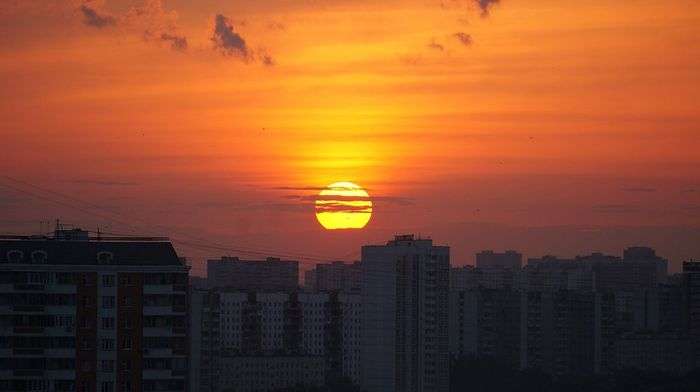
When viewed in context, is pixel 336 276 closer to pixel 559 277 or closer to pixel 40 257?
pixel 559 277

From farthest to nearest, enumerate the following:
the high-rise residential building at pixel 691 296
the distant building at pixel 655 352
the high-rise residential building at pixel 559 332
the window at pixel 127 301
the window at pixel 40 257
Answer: the high-rise residential building at pixel 691 296, the distant building at pixel 655 352, the high-rise residential building at pixel 559 332, the window at pixel 40 257, the window at pixel 127 301

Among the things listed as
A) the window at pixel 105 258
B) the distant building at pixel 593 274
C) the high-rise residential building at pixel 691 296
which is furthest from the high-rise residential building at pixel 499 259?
the window at pixel 105 258

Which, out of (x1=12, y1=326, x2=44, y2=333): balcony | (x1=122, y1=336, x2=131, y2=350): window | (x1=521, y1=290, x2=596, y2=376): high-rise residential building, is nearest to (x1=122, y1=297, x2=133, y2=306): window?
(x1=122, y1=336, x2=131, y2=350): window

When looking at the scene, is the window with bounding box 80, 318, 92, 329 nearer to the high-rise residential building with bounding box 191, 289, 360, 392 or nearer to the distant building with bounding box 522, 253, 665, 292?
the high-rise residential building with bounding box 191, 289, 360, 392

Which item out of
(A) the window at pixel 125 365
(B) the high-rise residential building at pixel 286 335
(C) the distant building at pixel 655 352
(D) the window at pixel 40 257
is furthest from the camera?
(C) the distant building at pixel 655 352

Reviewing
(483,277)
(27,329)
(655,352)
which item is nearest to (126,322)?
(27,329)

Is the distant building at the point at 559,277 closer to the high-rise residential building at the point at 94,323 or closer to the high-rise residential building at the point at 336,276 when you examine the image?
the high-rise residential building at the point at 336,276
